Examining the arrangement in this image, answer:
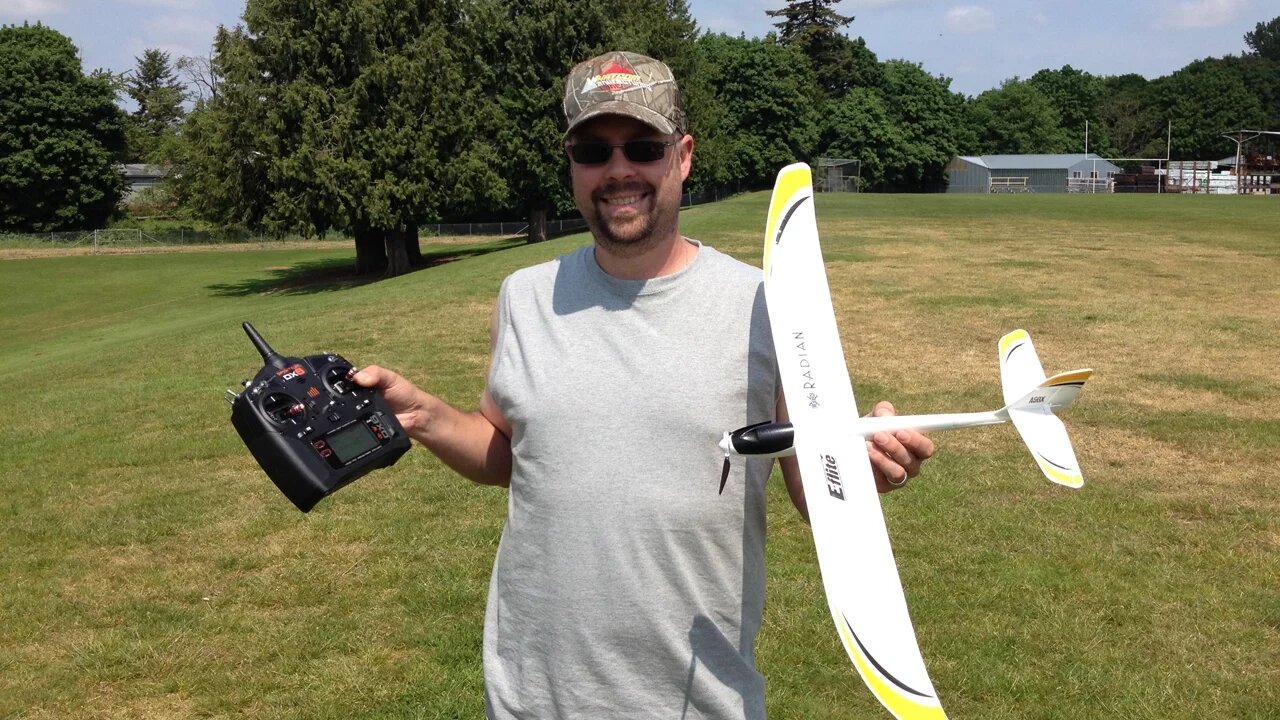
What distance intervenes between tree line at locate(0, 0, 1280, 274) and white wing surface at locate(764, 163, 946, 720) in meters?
30.6

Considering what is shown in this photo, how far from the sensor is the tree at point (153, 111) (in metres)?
76.1

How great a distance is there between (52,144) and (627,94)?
65735mm

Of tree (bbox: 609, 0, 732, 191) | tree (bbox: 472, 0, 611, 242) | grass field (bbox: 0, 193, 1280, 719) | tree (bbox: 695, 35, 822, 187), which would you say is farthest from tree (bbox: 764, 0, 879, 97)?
grass field (bbox: 0, 193, 1280, 719)

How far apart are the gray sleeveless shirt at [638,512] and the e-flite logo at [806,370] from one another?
7 cm

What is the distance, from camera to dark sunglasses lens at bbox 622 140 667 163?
89.5 inches

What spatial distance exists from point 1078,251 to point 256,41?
1008 inches

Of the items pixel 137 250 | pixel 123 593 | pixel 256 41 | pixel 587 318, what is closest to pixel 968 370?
pixel 123 593

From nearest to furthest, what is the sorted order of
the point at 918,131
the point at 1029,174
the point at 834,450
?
the point at 834,450 < the point at 918,131 < the point at 1029,174

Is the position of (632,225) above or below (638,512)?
above

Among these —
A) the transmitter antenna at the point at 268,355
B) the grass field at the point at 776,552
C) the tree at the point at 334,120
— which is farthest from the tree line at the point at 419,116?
the transmitter antenna at the point at 268,355

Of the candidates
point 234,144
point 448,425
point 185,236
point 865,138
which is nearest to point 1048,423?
point 448,425

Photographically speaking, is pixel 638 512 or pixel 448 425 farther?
pixel 448 425

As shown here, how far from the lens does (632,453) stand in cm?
210

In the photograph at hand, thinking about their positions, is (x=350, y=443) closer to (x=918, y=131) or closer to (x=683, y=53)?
(x=683, y=53)
